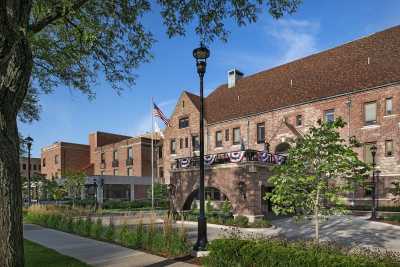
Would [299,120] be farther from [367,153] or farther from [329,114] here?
[367,153]

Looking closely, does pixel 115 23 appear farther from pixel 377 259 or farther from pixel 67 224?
pixel 67 224

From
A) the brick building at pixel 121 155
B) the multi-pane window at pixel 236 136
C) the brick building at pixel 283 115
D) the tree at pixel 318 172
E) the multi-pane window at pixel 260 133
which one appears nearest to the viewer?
the tree at pixel 318 172

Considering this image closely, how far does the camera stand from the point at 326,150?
10922 mm

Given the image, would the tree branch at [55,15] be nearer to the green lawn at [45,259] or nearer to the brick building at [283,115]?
the green lawn at [45,259]

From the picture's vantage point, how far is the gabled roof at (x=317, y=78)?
1276 inches

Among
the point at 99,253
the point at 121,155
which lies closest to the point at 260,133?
the point at 99,253

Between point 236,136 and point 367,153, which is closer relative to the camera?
point 367,153

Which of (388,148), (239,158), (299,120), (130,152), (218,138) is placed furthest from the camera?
(130,152)

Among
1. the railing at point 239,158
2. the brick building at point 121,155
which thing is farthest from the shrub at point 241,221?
the brick building at point 121,155

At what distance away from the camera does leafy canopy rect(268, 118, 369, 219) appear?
1066 centimetres

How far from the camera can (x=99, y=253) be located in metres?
12.2

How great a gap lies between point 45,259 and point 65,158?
203 ft

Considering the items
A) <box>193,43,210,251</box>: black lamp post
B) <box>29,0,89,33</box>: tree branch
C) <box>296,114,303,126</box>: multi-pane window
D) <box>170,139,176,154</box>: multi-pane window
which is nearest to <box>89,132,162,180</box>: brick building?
<box>170,139,176,154</box>: multi-pane window

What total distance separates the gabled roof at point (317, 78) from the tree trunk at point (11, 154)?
29381 mm
